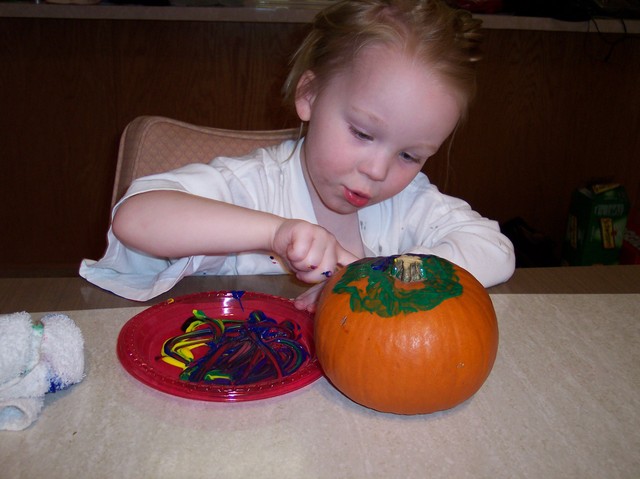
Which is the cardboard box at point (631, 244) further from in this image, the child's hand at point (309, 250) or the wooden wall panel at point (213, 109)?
the child's hand at point (309, 250)

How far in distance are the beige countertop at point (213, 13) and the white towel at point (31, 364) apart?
1870 mm

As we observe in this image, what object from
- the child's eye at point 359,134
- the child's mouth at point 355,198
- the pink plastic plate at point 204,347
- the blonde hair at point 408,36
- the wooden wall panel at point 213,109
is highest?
the blonde hair at point 408,36

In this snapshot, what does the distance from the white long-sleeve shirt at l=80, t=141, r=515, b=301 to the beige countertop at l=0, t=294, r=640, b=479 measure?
0.23 metres

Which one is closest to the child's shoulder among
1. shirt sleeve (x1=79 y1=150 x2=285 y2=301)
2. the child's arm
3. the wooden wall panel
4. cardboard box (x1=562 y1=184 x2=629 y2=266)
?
shirt sleeve (x1=79 y1=150 x2=285 y2=301)

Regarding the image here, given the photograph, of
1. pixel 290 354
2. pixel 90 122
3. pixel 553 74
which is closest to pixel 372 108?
pixel 290 354

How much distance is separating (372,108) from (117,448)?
22.7 inches

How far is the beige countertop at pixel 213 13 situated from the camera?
2248 millimetres

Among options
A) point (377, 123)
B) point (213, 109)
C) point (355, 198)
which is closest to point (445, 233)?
point (355, 198)

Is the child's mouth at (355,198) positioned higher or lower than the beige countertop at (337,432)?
higher

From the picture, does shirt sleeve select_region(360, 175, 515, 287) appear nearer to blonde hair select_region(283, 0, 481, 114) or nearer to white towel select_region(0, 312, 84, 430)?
blonde hair select_region(283, 0, 481, 114)

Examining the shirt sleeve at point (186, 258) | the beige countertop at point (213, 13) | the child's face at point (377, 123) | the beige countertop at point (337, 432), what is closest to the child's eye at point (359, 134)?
the child's face at point (377, 123)

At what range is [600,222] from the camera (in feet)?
9.31

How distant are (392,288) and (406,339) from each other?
0.06m

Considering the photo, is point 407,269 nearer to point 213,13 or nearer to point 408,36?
point 408,36
